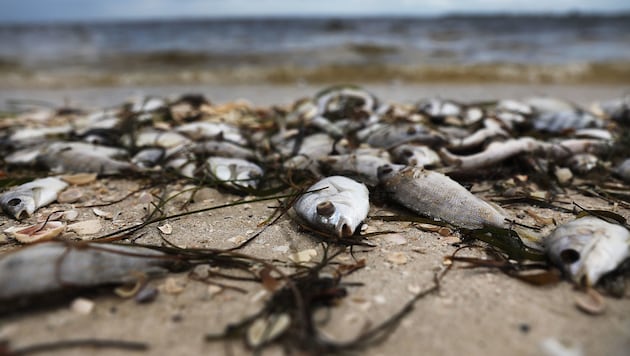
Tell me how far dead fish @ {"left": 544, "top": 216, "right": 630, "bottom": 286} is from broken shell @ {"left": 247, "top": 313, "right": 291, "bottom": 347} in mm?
1518

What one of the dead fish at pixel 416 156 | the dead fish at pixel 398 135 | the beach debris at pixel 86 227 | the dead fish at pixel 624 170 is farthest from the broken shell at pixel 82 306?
the dead fish at pixel 624 170

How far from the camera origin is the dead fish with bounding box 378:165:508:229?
9.23ft

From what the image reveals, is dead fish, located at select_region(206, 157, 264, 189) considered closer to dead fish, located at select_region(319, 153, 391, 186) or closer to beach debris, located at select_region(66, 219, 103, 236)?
dead fish, located at select_region(319, 153, 391, 186)

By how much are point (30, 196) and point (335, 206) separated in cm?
244

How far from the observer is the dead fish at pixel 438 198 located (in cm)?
281

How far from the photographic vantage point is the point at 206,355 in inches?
70.4

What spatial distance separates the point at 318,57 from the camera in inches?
609

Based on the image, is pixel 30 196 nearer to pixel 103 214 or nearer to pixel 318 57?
pixel 103 214

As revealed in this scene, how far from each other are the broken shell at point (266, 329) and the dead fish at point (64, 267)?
697 millimetres

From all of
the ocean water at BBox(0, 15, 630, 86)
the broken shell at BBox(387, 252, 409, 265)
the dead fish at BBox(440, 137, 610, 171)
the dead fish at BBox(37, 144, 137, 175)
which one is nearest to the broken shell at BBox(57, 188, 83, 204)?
the dead fish at BBox(37, 144, 137, 175)

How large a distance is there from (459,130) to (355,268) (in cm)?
302

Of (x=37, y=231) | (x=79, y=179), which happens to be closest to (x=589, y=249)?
(x=37, y=231)

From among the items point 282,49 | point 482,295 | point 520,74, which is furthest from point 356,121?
point 282,49

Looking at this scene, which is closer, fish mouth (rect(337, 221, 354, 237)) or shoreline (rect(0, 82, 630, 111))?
fish mouth (rect(337, 221, 354, 237))
